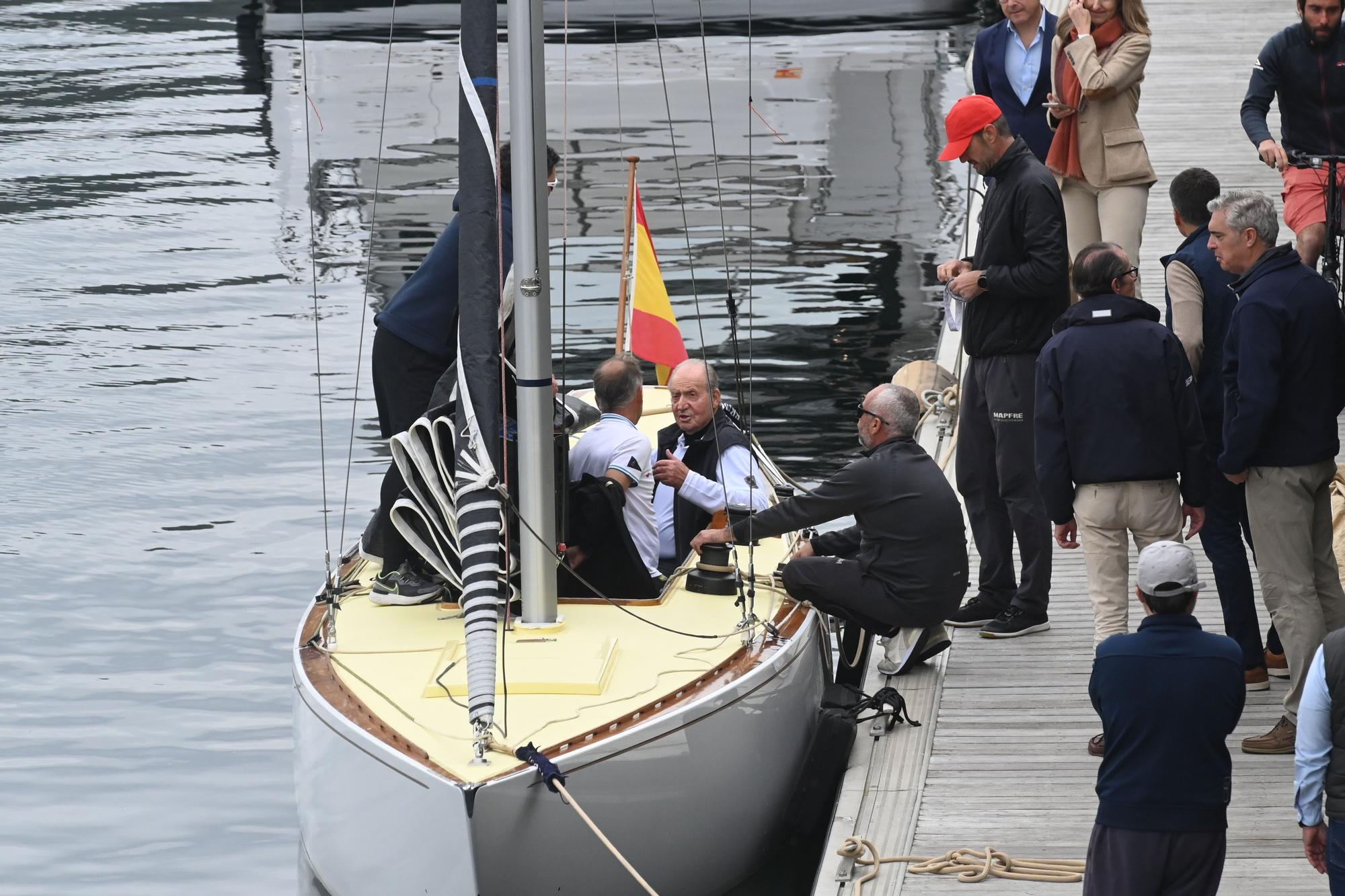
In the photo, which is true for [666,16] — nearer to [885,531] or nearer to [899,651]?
[899,651]

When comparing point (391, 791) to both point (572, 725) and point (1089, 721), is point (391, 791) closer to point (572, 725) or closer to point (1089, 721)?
point (572, 725)

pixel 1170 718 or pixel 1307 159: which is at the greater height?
pixel 1307 159

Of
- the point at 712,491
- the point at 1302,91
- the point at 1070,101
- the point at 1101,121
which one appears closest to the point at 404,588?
the point at 712,491

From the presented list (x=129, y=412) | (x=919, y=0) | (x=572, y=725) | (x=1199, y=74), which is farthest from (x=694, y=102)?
(x=572, y=725)

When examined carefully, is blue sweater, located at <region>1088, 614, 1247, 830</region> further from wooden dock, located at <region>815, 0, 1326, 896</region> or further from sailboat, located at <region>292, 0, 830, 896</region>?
sailboat, located at <region>292, 0, 830, 896</region>

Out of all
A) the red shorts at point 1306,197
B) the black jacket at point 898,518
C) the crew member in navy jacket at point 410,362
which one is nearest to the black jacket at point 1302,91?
the red shorts at point 1306,197

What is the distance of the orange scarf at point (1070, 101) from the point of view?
8.13 meters

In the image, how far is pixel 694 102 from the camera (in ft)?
82.3

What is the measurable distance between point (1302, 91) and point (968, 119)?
6.07 ft

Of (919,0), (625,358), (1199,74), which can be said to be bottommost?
(625,358)

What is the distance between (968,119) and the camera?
649 centimetres

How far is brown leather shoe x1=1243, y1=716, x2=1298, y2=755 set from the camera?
5.67 m

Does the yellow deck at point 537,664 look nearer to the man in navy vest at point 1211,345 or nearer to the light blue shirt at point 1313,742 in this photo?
the man in navy vest at point 1211,345

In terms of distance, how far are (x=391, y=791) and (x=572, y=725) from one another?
1.85 ft
